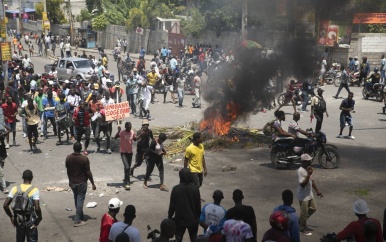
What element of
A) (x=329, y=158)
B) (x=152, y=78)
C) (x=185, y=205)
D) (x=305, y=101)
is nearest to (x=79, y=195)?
(x=185, y=205)

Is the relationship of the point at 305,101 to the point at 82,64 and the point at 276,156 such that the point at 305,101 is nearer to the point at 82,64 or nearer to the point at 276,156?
the point at 276,156

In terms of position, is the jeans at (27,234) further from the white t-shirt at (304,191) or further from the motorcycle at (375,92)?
the motorcycle at (375,92)

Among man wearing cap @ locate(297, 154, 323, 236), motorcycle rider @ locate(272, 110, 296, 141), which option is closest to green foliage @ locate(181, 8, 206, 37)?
motorcycle rider @ locate(272, 110, 296, 141)

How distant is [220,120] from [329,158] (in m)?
3.70

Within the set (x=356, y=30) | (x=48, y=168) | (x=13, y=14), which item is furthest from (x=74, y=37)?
(x=48, y=168)

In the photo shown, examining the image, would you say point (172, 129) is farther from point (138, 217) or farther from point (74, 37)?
point (74, 37)

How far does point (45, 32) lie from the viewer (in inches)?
1773

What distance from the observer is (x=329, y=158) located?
13.5 metres

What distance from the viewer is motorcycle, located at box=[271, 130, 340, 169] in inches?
525

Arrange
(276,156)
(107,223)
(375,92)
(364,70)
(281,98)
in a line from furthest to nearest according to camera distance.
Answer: (364,70) < (375,92) < (281,98) < (276,156) < (107,223)

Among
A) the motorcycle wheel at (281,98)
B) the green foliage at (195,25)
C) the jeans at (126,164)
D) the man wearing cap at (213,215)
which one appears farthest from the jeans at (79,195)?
the green foliage at (195,25)

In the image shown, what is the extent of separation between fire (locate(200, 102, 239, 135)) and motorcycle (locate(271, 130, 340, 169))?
8.41ft

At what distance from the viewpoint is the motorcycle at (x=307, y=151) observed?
1333cm

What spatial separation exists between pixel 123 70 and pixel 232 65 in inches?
583
